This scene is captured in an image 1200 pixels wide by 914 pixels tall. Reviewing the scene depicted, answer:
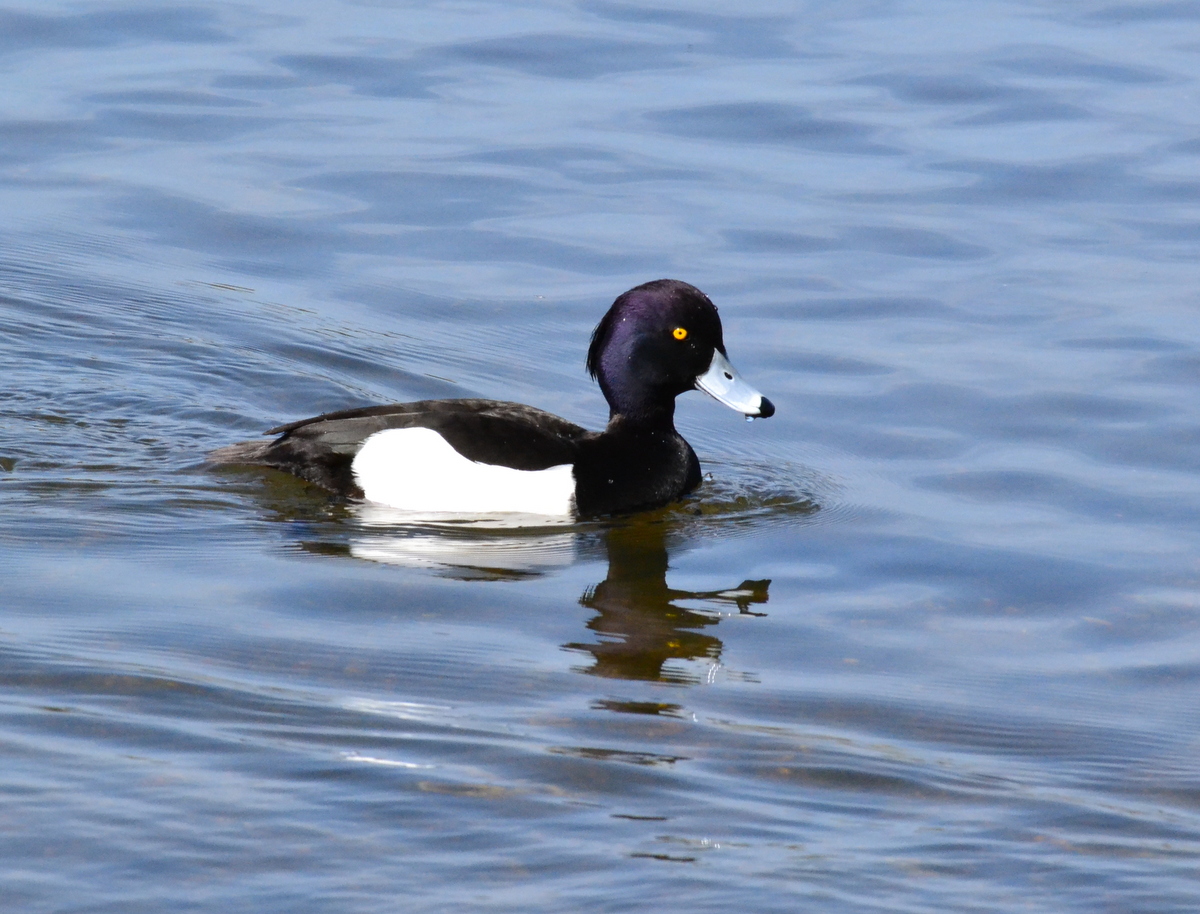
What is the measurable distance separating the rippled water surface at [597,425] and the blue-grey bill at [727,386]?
41 cm

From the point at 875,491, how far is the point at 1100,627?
62.2 inches

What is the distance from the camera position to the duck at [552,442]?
738 cm

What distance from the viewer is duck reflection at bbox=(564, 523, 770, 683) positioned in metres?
5.80

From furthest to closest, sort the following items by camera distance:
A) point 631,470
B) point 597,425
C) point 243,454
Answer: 1. point 597,425
2. point 243,454
3. point 631,470

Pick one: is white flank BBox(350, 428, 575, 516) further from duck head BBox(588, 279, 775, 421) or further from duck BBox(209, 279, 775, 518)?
duck head BBox(588, 279, 775, 421)

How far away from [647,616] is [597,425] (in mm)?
2518

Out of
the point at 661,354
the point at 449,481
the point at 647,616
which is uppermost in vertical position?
the point at 661,354

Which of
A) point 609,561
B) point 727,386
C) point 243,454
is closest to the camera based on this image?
point 609,561

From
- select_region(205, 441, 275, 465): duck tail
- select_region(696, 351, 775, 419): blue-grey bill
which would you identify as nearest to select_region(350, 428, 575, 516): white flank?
select_region(205, 441, 275, 465): duck tail

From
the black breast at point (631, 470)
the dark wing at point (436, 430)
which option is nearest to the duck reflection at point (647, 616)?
the black breast at point (631, 470)

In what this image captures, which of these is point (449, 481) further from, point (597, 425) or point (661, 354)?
point (597, 425)

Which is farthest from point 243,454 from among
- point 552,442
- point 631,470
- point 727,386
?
point 727,386

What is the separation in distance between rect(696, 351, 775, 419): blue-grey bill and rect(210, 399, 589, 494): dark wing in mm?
623

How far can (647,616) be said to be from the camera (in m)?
6.29
